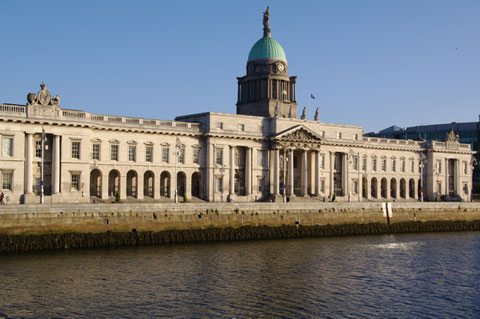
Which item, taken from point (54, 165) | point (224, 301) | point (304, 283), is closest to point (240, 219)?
point (54, 165)

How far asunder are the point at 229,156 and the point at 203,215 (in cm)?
2215

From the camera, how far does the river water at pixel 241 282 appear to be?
35594 mm

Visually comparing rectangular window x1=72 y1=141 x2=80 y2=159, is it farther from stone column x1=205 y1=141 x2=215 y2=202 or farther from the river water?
the river water

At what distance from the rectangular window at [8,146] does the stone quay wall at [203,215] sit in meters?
13.9

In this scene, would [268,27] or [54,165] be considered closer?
[54,165]

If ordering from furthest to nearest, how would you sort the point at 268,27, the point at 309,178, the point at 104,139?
the point at 268,27, the point at 309,178, the point at 104,139

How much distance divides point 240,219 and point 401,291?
29.3 meters

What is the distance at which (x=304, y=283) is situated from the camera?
42938 mm

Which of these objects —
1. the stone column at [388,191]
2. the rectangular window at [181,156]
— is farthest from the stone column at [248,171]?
the stone column at [388,191]

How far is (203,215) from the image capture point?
66438 mm

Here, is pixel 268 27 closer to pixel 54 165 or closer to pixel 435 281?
pixel 54 165

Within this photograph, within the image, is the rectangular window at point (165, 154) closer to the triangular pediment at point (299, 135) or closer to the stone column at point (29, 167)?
the triangular pediment at point (299, 135)

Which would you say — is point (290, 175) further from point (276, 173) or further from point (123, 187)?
point (123, 187)

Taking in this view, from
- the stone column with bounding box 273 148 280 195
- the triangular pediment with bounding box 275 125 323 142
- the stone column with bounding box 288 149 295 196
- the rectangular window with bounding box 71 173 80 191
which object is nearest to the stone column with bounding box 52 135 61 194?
the rectangular window with bounding box 71 173 80 191
